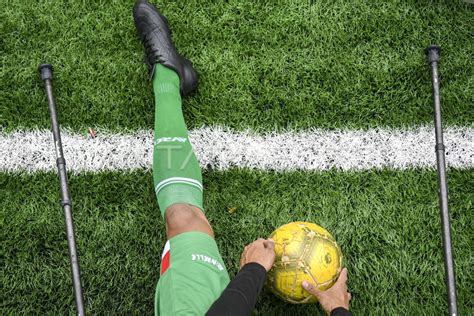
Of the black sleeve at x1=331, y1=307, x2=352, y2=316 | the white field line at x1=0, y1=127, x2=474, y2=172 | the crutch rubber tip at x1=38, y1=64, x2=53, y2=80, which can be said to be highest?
the crutch rubber tip at x1=38, y1=64, x2=53, y2=80

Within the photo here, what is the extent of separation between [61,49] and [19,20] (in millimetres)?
391

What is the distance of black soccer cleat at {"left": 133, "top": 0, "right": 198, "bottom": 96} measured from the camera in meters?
4.02

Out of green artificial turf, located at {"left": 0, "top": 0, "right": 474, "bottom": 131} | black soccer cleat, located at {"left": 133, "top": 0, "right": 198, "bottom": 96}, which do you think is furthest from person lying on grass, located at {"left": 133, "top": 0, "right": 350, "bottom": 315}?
green artificial turf, located at {"left": 0, "top": 0, "right": 474, "bottom": 131}

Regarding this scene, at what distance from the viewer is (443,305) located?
398 cm

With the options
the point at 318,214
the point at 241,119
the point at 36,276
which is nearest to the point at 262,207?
the point at 318,214

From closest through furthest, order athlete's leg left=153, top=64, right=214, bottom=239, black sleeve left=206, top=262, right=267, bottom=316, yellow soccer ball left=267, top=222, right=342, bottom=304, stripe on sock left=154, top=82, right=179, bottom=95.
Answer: black sleeve left=206, top=262, right=267, bottom=316
yellow soccer ball left=267, top=222, right=342, bottom=304
athlete's leg left=153, top=64, right=214, bottom=239
stripe on sock left=154, top=82, right=179, bottom=95

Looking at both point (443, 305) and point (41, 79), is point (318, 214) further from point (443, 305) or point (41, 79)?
point (41, 79)

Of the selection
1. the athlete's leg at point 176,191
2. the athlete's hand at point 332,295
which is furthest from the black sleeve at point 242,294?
the athlete's hand at point 332,295

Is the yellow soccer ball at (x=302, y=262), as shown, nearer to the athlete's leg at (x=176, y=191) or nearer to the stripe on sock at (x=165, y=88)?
the athlete's leg at (x=176, y=191)

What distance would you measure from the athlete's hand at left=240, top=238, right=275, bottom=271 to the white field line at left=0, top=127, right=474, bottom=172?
2.36 ft

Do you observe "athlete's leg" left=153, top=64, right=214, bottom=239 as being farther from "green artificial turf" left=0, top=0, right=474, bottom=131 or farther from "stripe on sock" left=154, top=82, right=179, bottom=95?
"green artificial turf" left=0, top=0, right=474, bottom=131

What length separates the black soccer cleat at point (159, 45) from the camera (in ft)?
13.2

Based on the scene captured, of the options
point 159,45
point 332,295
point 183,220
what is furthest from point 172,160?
point 332,295

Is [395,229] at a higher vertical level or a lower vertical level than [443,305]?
higher
